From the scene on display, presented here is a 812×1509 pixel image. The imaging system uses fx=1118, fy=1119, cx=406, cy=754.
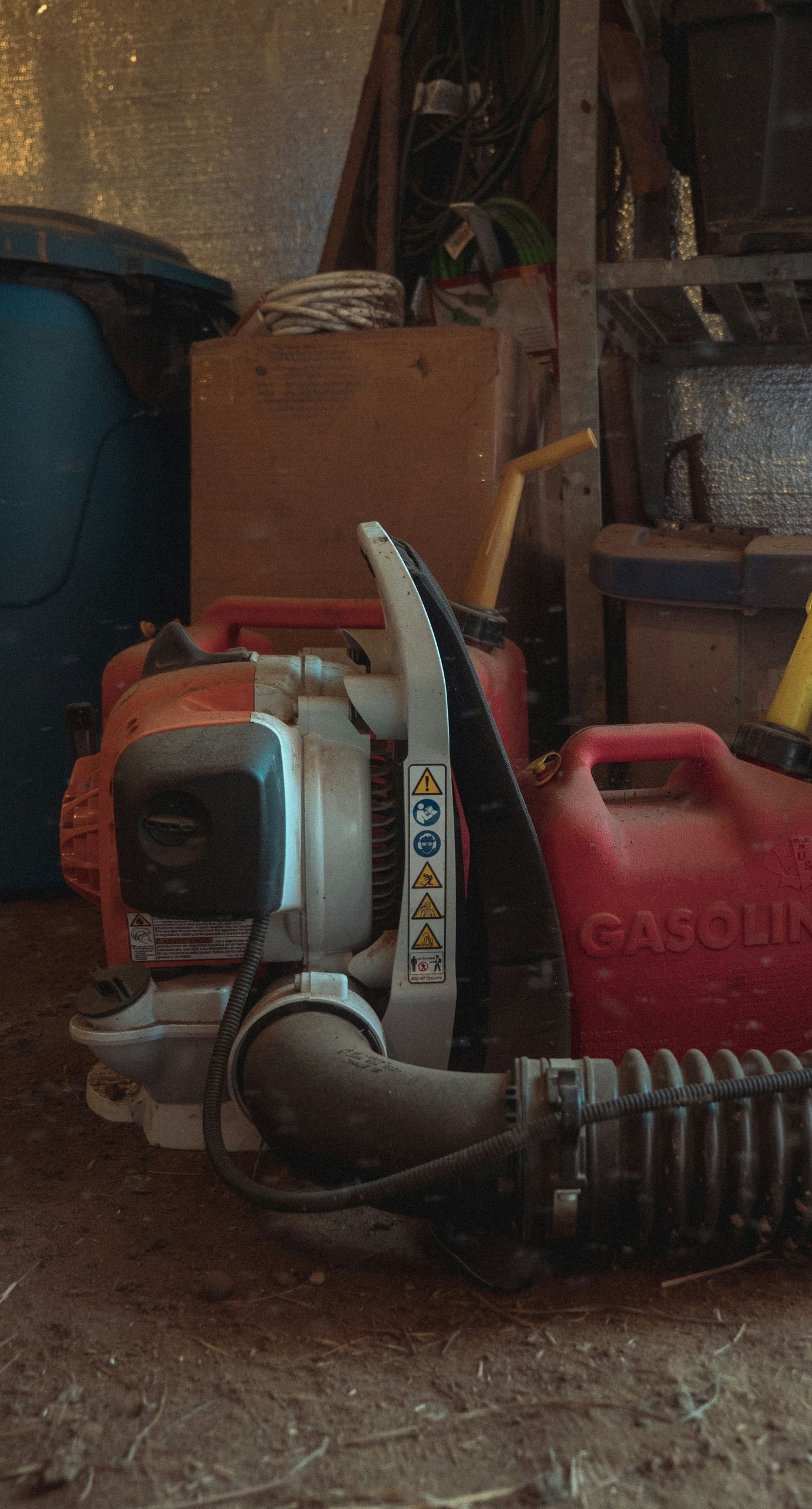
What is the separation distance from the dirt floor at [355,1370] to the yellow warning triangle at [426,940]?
0.69 feet

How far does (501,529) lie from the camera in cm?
133

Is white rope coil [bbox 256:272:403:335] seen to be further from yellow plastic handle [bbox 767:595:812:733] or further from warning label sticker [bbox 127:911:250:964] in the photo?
warning label sticker [bbox 127:911:250:964]

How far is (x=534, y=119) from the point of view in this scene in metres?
1.98

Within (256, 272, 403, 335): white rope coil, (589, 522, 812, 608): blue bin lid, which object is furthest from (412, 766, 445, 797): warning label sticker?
(256, 272, 403, 335): white rope coil

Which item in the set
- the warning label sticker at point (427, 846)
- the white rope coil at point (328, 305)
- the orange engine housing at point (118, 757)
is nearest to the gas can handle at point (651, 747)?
the warning label sticker at point (427, 846)

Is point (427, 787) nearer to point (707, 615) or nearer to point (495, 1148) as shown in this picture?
point (495, 1148)

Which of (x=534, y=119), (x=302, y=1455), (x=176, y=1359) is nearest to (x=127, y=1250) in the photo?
(x=176, y=1359)

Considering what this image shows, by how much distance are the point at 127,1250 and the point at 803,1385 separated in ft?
1.54

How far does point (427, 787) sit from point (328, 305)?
950mm

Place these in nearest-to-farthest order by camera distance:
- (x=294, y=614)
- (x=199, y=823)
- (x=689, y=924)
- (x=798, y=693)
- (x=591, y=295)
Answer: (x=199, y=823)
(x=689, y=924)
(x=798, y=693)
(x=294, y=614)
(x=591, y=295)

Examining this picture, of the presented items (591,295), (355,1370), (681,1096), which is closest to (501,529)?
(591,295)

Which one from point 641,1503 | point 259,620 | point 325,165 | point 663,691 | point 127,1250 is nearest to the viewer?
point 641,1503

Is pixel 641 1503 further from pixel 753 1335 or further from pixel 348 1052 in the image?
pixel 348 1052

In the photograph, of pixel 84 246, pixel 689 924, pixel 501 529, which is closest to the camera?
pixel 689 924
